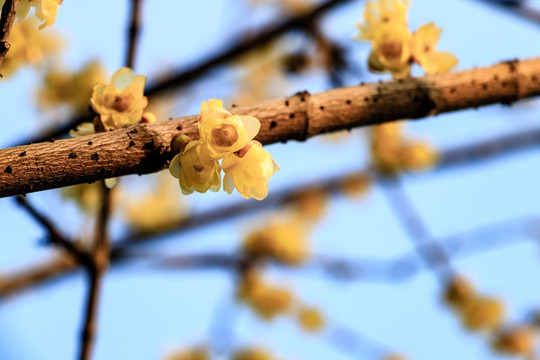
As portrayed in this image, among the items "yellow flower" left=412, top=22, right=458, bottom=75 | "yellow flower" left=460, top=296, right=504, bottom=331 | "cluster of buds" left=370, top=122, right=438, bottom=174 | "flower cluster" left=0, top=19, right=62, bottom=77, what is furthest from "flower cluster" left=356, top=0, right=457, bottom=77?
"yellow flower" left=460, top=296, right=504, bottom=331

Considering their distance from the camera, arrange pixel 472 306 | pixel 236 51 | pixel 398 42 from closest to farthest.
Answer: pixel 398 42 < pixel 236 51 < pixel 472 306

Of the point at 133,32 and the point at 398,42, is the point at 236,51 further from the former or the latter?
the point at 398,42

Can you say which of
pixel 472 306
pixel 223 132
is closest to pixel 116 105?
pixel 223 132

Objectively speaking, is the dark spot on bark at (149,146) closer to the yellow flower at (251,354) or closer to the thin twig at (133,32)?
the thin twig at (133,32)

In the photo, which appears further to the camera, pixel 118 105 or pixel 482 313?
pixel 482 313

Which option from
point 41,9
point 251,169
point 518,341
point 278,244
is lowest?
point 251,169
